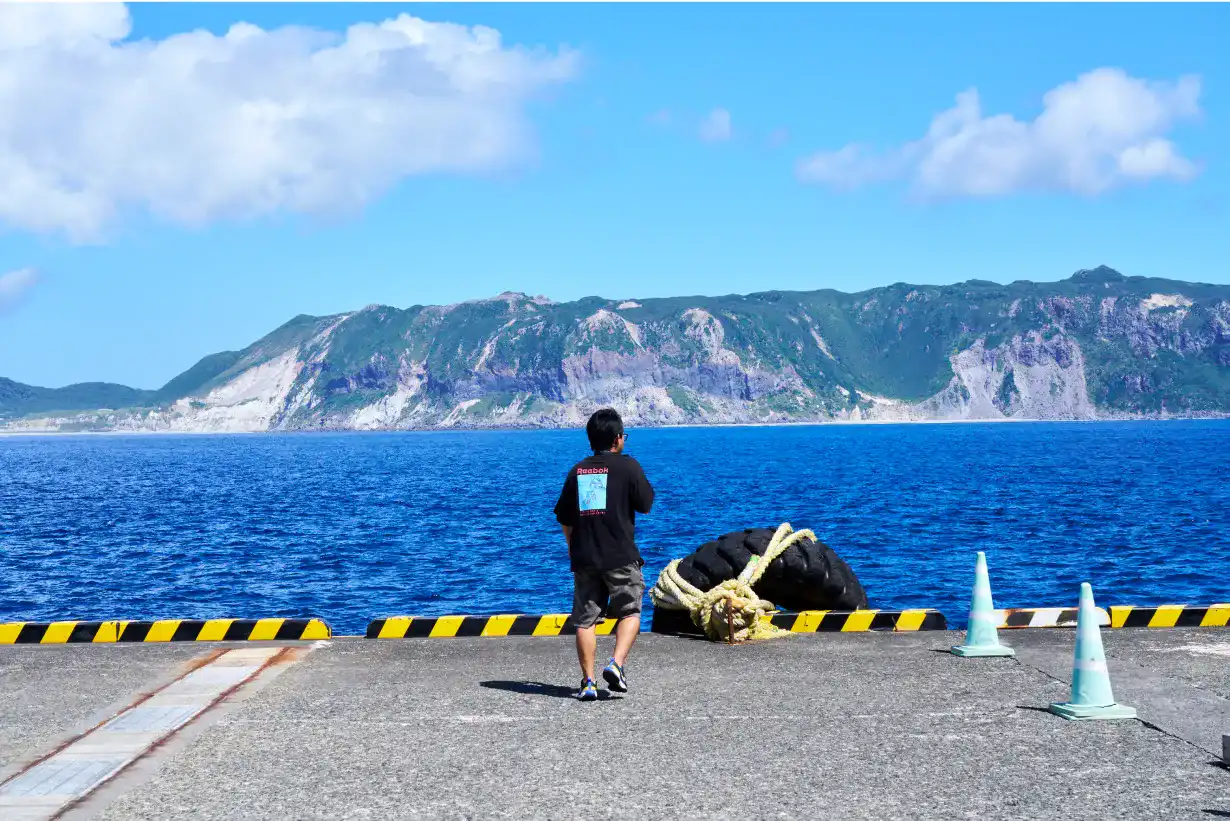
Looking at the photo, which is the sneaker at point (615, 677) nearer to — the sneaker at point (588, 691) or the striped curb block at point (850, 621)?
the sneaker at point (588, 691)

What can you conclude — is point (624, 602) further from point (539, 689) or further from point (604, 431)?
point (604, 431)

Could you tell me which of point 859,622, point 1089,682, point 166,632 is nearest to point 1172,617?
point 859,622

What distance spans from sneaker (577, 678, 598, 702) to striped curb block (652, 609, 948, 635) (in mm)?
2798

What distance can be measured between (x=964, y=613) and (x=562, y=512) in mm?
18967

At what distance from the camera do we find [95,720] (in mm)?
7820

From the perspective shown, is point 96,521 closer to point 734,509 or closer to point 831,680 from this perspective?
point 734,509

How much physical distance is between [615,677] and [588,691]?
207mm

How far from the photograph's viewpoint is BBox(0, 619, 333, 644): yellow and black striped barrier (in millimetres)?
10820

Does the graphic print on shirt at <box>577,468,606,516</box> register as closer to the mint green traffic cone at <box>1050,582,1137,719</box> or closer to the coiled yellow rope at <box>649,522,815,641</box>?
the coiled yellow rope at <box>649,522,815,641</box>

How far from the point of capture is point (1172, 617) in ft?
36.9

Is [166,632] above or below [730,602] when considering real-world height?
below

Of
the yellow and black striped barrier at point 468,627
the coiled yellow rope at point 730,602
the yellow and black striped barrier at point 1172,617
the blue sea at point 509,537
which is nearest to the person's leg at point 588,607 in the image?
the coiled yellow rope at point 730,602

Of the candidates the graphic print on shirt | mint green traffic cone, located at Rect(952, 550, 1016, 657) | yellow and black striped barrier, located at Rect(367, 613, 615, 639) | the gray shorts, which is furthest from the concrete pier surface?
the graphic print on shirt

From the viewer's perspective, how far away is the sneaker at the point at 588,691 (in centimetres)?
840
